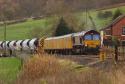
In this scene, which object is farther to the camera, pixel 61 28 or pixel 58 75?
pixel 61 28

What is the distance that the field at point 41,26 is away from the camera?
346 feet

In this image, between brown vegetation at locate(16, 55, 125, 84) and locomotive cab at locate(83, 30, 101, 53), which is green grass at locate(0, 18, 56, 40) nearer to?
locomotive cab at locate(83, 30, 101, 53)

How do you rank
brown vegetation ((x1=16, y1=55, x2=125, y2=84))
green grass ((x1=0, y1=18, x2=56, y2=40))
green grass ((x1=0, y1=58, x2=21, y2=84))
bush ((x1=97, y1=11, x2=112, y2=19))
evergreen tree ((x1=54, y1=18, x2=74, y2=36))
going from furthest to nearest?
green grass ((x1=0, y1=18, x2=56, y2=40)), bush ((x1=97, y1=11, x2=112, y2=19)), evergreen tree ((x1=54, y1=18, x2=74, y2=36)), green grass ((x1=0, y1=58, x2=21, y2=84)), brown vegetation ((x1=16, y1=55, x2=125, y2=84))

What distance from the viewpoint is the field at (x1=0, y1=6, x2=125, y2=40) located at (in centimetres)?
10544

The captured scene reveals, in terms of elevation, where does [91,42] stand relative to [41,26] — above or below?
below

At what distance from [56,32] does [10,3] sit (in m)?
34.7

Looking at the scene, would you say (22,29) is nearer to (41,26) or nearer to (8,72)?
(41,26)

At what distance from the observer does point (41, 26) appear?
114125 millimetres

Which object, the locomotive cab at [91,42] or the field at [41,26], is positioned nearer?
the locomotive cab at [91,42]

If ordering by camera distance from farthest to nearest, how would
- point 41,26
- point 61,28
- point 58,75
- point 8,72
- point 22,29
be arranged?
1. point 22,29
2. point 41,26
3. point 61,28
4. point 8,72
5. point 58,75

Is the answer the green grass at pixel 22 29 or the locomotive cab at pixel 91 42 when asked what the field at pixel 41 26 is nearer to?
the green grass at pixel 22 29

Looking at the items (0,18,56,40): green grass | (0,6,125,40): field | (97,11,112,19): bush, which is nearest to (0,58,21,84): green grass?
(0,6,125,40): field

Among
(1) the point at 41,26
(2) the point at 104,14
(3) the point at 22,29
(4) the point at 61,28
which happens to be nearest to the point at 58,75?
(4) the point at 61,28

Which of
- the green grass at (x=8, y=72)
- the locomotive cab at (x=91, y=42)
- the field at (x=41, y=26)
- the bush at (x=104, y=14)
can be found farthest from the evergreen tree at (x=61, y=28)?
the green grass at (x=8, y=72)
